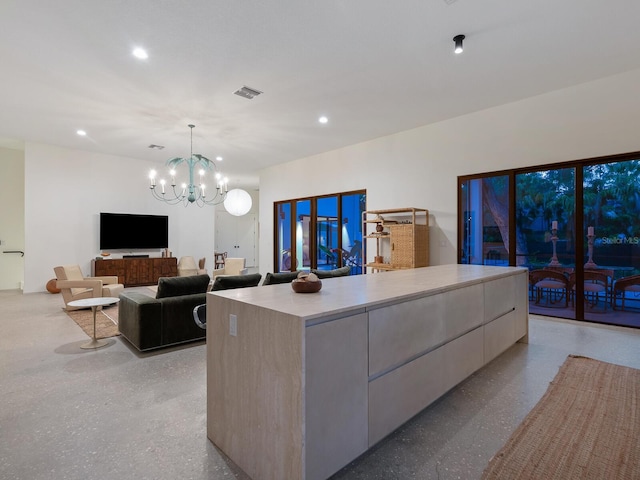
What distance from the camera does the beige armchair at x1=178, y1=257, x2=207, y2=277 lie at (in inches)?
335

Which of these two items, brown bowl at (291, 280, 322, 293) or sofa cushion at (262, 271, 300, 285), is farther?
sofa cushion at (262, 271, 300, 285)

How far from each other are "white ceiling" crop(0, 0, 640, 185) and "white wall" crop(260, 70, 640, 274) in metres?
0.24

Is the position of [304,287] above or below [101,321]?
above

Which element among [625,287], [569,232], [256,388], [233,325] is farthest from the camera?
[569,232]

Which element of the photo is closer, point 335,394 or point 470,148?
point 335,394

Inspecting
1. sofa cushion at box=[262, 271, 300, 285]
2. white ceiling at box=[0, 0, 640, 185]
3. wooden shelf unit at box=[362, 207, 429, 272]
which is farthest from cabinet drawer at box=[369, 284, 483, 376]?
wooden shelf unit at box=[362, 207, 429, 272]

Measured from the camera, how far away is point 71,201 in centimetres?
738

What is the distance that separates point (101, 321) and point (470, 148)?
20.5 feet

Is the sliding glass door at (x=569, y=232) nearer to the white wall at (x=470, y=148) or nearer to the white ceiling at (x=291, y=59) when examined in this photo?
the white wall at (x=470, y=148)

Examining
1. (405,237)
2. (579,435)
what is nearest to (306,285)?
(579,435)

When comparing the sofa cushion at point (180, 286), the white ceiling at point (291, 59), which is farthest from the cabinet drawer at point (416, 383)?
the white ceiling at point (291, 59)

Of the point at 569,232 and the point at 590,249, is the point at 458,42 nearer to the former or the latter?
the point at 569,232

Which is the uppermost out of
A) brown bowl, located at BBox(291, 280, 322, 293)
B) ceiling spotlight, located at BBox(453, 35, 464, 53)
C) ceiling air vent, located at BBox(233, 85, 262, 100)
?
ceiling air vent, located at BBox(233, 85, 262, 100)

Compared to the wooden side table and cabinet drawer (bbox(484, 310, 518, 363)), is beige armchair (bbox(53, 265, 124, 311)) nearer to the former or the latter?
the wooden side table
